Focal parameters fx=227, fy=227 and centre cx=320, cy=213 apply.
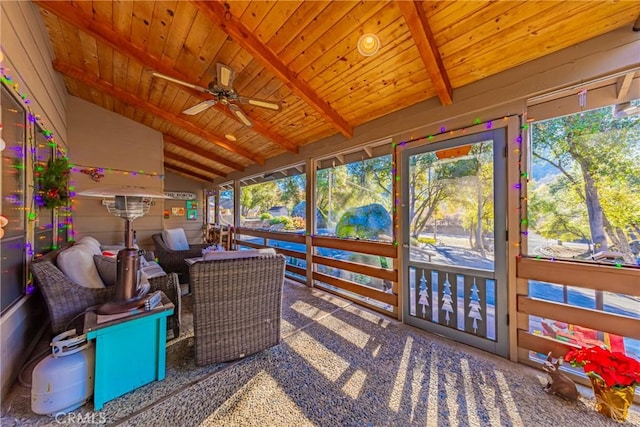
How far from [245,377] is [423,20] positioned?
3.46 meters

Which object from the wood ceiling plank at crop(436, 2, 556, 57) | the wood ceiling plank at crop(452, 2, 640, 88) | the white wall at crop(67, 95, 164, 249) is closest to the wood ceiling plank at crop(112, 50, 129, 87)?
the white wall at crop(67, 95, 164, 249)

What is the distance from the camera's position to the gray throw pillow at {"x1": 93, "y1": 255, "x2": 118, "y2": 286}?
226 cm

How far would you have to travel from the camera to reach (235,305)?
201 centimetres

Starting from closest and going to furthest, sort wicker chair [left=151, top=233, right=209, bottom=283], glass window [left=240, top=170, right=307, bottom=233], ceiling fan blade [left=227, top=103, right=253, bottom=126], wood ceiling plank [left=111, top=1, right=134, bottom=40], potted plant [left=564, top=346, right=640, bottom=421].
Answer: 1. potted plant [left=564, top=346, right=640, bottom=421]
2. wood ceiling plank [left=111, top=1, right=134, bottom=40]
3. ceiling fan blade [left=227, top=103, right=253, bottom=126]
4. wicker chair [left=151, top=233, right=209, bottom=283]
5. glass window [left=240, top=170, right=307, bottom=233]

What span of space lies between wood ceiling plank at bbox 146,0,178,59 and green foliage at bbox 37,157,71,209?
175 cm

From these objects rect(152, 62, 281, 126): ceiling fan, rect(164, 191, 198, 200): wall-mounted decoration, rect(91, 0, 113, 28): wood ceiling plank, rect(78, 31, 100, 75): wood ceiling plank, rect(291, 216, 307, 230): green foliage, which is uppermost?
rect(78, 31, 100, 75): wood ceiling plank

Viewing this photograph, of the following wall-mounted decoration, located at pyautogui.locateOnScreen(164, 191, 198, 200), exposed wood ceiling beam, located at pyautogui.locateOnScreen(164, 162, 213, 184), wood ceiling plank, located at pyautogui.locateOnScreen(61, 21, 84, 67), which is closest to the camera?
wood ceiling plank, located at pyautogui.locateOnScreen(61, 21, 84, 67)

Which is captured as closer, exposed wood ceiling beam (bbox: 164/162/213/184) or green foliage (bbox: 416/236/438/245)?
green foliage (bbox: 416/236/438/245)

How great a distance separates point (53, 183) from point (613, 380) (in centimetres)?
524

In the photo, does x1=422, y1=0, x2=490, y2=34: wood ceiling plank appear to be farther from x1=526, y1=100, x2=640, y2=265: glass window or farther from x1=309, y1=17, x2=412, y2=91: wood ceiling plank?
x1=526, y1=100, x2=640, y2=265: glass window

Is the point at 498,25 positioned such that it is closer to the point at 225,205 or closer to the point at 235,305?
the point at 235,305

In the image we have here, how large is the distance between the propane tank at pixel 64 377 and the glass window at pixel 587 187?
3.73 m

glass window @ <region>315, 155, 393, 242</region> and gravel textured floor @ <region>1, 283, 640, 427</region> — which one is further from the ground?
glass window @ <region>315, 155, 393, 242</region>

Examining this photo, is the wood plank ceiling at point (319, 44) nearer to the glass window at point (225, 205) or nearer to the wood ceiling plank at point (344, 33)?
the wood ceiling plank at point (344, 33)
